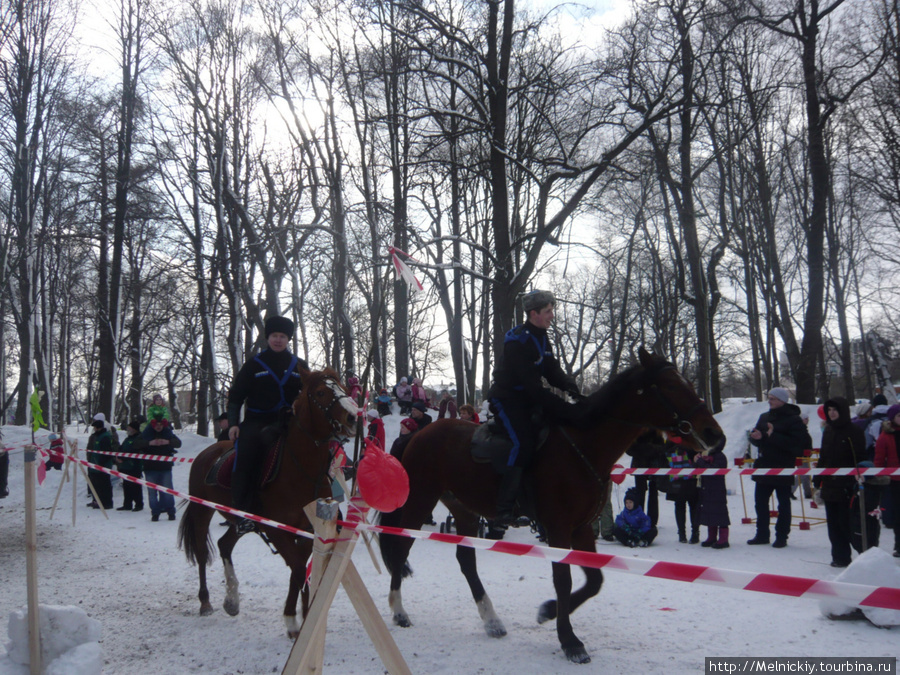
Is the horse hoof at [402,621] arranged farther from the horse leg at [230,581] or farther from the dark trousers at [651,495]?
the dark trousers at [651,495]

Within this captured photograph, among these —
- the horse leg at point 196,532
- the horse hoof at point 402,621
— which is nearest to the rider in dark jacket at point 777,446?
the horse hoof at point 402,621

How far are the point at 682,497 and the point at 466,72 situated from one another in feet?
29.6

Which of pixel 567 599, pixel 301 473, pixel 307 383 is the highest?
pixel 307 383

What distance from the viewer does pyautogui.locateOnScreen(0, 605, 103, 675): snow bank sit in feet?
13.6

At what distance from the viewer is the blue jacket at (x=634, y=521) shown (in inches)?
372

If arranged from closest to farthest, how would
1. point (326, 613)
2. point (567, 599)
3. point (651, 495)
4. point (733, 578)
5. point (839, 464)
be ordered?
point (733, 578), point (326, 613), point (567, 599), point (839, 464), point (651, 495)

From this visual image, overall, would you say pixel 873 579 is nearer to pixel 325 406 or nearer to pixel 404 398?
pixel 325 406

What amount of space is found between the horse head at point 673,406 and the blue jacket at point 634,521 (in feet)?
15.9

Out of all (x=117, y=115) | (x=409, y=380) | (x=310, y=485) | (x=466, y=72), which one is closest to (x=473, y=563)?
(x=310, y=485)

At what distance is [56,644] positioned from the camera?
4.21 meters

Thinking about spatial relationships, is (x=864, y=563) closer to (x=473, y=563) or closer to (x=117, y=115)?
(x=473, y=563)

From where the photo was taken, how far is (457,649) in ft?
16.8

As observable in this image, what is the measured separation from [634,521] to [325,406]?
228 inches

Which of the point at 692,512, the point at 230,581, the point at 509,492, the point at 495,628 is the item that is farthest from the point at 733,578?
the point at 692,512
